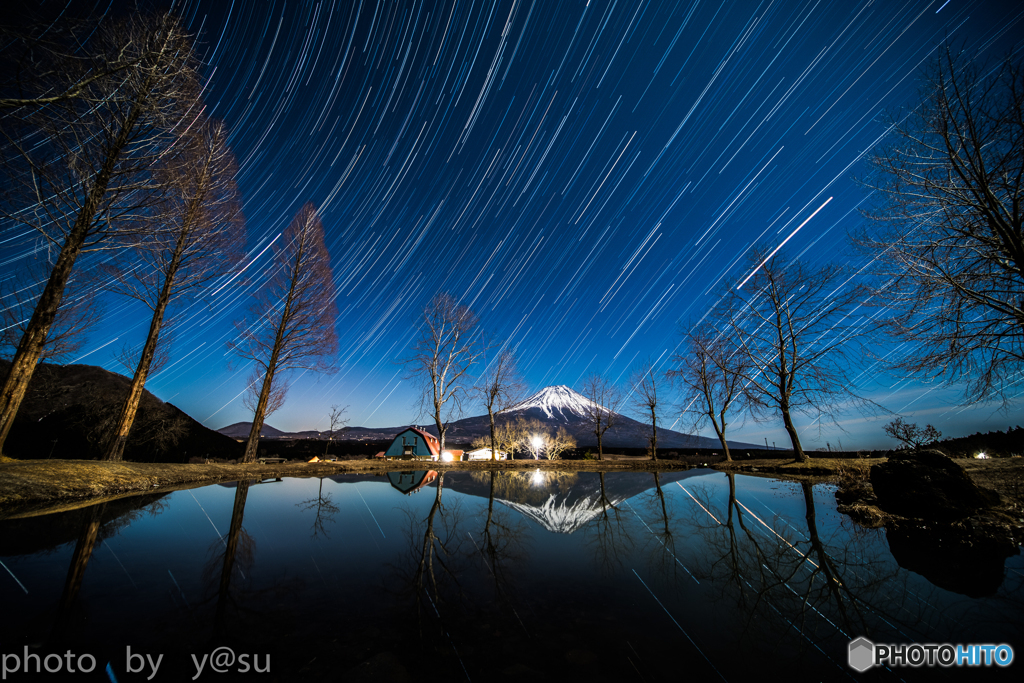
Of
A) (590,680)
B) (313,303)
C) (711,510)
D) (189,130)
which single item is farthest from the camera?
(313,303)

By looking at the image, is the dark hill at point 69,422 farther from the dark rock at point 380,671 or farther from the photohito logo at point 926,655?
the photohito logo at point 926,655

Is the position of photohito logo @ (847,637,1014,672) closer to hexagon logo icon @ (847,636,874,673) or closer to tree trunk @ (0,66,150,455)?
hexagon logo icon @ (847,636,874,673)

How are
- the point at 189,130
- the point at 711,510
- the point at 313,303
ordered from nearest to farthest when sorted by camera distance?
1. the point at 711,510
2. the point at 189,130
3. the point at 313,303

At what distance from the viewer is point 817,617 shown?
246 cm

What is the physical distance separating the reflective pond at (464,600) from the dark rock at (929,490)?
53.0 inches

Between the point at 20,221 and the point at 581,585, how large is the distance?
39.0ft

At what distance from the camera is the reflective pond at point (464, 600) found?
6.28ft

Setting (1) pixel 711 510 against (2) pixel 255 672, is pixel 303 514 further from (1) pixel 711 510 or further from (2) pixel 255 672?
(1) pixel 711 510

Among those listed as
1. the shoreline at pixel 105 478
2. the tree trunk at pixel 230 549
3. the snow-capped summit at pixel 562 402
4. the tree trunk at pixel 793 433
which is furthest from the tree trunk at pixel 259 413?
the snow-capped summit at pixel 562 402

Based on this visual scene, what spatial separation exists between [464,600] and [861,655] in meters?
2.67

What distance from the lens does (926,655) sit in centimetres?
211

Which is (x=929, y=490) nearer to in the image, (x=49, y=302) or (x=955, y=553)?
(x=955, y=553)

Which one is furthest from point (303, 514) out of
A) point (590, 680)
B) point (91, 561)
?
point (590, 680)

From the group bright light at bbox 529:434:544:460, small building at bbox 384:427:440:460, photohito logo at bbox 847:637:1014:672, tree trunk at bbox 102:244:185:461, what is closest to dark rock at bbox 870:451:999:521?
photohito logo at bbox 847:637:1014:672
